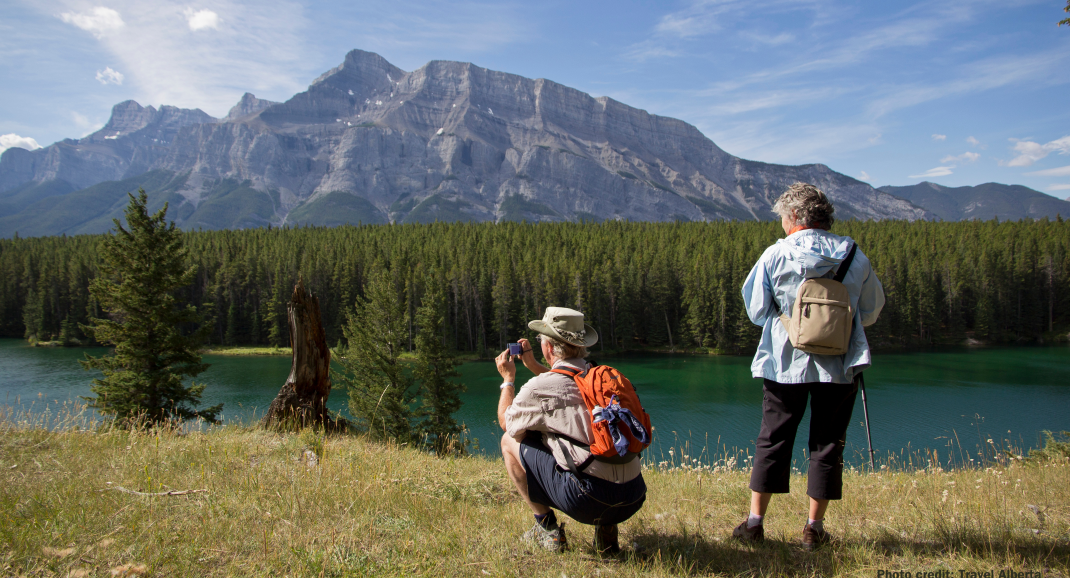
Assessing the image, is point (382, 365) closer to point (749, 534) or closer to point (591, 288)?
point (749, 534)

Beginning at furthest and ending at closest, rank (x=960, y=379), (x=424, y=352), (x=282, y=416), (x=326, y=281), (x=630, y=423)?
1. (x=326, y=281)
2. (x=960, y=379)
3. (x=424, y=352)
4. (x=282, y=416)
5. (x=630, y=423)

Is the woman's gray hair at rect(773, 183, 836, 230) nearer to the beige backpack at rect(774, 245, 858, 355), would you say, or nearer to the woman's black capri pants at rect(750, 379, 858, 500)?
the beige backpack at rect(774, 245, 858, 355)

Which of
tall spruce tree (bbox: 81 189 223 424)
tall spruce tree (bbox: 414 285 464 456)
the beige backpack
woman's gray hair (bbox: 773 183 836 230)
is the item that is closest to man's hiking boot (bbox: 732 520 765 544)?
the beige backpack

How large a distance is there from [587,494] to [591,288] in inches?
2118

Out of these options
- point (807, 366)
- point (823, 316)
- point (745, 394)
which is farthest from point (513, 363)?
point (745, 394)

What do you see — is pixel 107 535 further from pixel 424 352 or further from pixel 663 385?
pixel 663 385

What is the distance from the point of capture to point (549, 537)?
3.26 m

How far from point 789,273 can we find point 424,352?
1941cm

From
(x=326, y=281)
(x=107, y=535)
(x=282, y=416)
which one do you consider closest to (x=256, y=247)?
(x=326, y=281)

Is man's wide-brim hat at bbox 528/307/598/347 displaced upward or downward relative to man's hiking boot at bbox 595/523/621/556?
upward

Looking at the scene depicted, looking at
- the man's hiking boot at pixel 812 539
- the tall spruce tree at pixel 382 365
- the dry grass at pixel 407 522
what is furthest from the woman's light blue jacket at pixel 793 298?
the tall spruce tree at pixel 382 365

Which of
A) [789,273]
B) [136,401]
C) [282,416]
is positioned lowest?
[136,401]

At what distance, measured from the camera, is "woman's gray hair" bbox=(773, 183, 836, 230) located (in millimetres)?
3373

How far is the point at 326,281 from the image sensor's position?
62.3 meters
